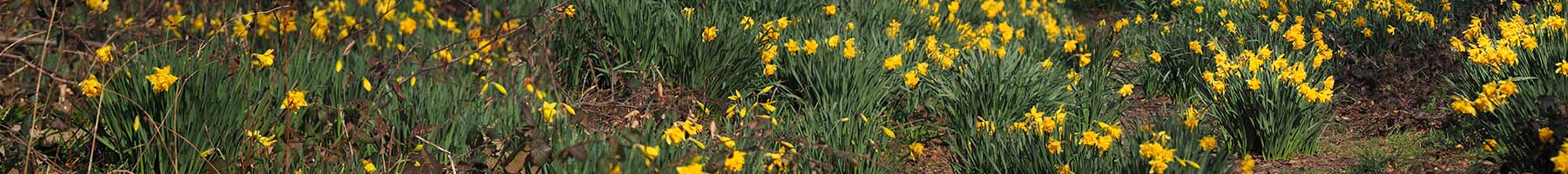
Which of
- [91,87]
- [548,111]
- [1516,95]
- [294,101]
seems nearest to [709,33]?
[548,111]

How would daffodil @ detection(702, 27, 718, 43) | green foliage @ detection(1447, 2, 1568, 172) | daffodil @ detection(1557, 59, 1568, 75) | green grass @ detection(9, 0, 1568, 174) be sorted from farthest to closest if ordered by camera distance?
daffodil @ detection(702, 27, 718, 43), daffodil @ detection(1557, 59, 1568, 75), green grass @ detection(9, 0, 1568, 174), green foliage @ detection(1447, 2, 1568, 172)

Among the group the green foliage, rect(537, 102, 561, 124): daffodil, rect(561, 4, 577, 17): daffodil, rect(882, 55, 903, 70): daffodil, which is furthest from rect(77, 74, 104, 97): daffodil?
the green foliage

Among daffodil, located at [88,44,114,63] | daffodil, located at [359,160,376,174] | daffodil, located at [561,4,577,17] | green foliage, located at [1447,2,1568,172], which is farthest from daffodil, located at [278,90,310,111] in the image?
green foliage, located at [1447,2,1568,172]

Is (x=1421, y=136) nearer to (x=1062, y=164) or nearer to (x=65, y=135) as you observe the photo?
(x=1062, y=164)

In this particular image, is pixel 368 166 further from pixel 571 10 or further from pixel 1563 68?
pixel 1563 68

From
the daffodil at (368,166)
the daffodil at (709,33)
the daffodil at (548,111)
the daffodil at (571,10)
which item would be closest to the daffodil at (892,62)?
the daffodil at (709,33)

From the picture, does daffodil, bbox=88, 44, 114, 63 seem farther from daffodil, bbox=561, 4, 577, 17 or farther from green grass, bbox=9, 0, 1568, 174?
daffodil, bbox=561, 4, 577, 17

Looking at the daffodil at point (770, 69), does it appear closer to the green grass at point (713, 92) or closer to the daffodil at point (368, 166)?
the green grass at point (713, 92)

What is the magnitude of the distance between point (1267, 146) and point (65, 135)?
10.1ft

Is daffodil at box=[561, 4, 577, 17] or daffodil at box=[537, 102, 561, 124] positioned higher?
daffodil at box=[537, 102, 561, 124]

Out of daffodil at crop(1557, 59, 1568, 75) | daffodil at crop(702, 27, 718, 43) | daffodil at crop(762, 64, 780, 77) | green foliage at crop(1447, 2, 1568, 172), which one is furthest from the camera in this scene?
daffodil at crop(702, 27, 718, 43)

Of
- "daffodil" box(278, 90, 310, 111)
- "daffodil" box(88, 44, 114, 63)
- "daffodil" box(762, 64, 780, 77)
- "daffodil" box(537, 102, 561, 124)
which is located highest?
"daffodil" box(88, 44, 114, 63)

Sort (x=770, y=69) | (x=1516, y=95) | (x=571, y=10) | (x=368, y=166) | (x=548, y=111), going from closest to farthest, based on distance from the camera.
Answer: (x=368, y=166) < (x=548, y=111) < (x=1516, y=95) < (x=770, y=69) < (x=571, y=10)

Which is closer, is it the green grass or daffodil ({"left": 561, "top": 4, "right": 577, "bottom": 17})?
the green grass
